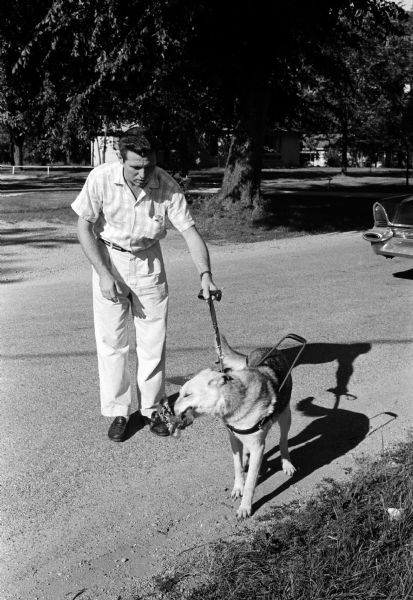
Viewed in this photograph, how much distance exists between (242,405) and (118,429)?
1.25m

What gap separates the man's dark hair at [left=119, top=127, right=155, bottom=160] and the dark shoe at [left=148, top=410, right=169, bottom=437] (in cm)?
159

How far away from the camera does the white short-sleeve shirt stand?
4012mm

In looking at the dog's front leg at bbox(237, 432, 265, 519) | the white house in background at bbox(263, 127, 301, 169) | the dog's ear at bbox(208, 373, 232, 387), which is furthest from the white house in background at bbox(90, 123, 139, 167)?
the white house in background at bbox(263, 127, 301, 169)

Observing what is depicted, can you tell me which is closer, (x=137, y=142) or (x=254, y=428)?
(x=254, y=428)

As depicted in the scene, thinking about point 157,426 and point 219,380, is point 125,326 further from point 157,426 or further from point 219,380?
point 219,380

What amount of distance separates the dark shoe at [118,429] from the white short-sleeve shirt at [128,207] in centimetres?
113

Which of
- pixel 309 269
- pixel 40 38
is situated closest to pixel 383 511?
pixel 309 269

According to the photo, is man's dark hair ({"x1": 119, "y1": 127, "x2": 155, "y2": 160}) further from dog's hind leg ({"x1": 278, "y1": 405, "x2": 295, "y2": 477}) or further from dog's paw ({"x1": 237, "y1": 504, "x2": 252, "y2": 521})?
dog's paw ({"x1": 237, "y1": 504, "x2": 252, "y2": 521})

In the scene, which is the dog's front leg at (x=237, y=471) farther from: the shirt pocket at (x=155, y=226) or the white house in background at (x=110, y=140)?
the white house in background at (x=110, y=140)

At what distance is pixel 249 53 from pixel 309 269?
734cm

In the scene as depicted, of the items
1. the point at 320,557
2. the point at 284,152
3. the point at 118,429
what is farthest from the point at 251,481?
the point at 284,152

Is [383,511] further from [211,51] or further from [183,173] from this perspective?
[183,173]

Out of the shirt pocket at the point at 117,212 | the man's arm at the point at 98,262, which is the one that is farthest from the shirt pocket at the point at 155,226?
the man's arm at the point at 98,262

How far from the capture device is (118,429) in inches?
172
